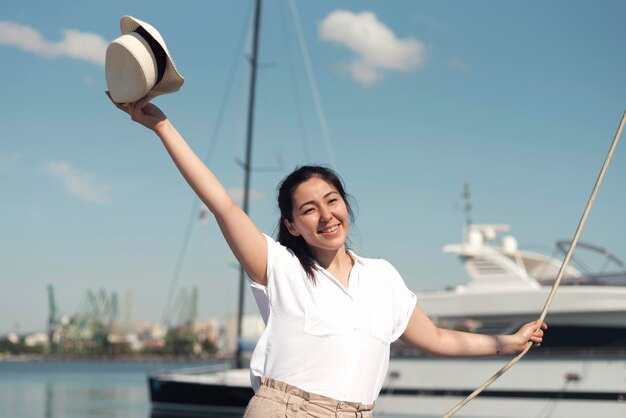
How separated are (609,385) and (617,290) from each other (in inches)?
62.4

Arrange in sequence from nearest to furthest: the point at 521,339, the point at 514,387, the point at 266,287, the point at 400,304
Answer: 1. the point at 266,287
2. the point at 400,304
3. the point at 521,339
4. the point at 514,387

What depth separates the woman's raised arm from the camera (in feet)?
6.07

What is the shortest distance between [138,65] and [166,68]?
70mm

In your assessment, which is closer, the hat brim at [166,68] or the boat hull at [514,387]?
the hat brim at [166,68]

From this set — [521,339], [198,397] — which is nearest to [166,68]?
[521,339]

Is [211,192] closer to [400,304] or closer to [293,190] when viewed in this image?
[293,190]

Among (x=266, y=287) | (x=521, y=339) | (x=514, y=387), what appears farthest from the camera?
(x=514, y=387)

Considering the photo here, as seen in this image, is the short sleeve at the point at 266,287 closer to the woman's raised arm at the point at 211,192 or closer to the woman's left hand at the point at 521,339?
the woman's raised arm at the point at 211,192

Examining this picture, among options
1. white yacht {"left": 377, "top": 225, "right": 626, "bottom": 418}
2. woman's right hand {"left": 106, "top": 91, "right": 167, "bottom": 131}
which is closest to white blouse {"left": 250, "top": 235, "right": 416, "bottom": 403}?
woman's right hand {"left": 106, "top": 91, "right": 167, "bottom": 131}

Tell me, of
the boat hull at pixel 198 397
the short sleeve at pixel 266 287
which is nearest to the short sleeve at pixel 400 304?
the short sleeve at pixel 266 287

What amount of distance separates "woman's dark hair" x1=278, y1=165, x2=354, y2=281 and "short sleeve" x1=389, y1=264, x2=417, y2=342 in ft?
0.67

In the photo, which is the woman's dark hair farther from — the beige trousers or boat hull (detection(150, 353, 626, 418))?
boat hull (detection(150, 353, 626, 418))

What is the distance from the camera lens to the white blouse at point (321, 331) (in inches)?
72.7

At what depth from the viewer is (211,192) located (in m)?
1.86
